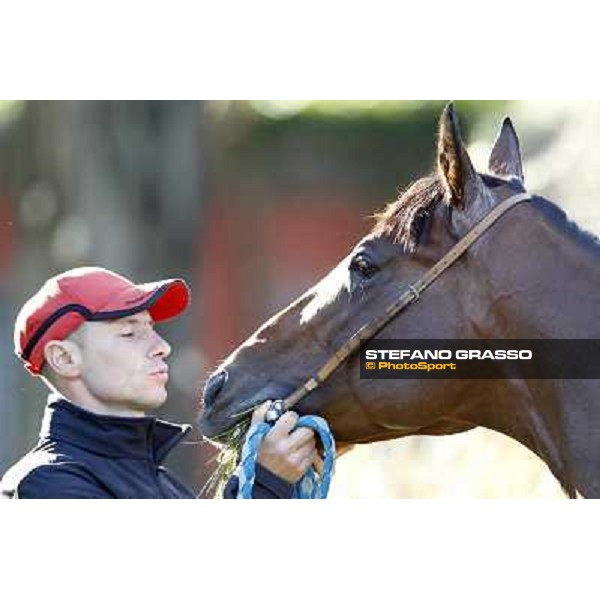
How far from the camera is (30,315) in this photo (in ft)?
10.7

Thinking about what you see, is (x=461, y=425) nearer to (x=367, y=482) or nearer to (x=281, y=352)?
(x=281, y=352)

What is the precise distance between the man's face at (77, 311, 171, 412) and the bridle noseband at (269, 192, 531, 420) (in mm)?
359

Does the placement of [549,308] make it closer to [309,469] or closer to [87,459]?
[309,469]

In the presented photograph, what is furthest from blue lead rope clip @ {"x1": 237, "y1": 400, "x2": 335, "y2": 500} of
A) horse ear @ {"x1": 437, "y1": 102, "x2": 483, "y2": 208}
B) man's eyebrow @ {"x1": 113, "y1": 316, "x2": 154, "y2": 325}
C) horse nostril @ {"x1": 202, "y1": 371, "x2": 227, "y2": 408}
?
horse ear @ {"x1": 437, "y1": 102, "x2": 483, "y2": 208}

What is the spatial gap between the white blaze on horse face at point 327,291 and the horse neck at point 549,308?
382 mm

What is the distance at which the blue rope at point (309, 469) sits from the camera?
11.0ft

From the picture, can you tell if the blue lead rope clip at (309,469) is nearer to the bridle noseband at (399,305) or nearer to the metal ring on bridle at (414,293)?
the bridle noseband at (399,305)

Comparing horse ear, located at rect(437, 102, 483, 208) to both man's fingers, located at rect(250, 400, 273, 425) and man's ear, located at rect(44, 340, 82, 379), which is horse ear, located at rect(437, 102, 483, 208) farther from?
man's ear, located at rect(44, 340, 82, 379)

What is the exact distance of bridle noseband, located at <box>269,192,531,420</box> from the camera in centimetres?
326

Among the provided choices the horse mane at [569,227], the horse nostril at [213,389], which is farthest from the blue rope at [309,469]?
the horse mane at [569,227]

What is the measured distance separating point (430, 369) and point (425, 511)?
22.7 inches

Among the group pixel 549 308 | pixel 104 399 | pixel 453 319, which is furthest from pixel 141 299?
pixel 549 308

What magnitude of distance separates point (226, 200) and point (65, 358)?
1.55m
